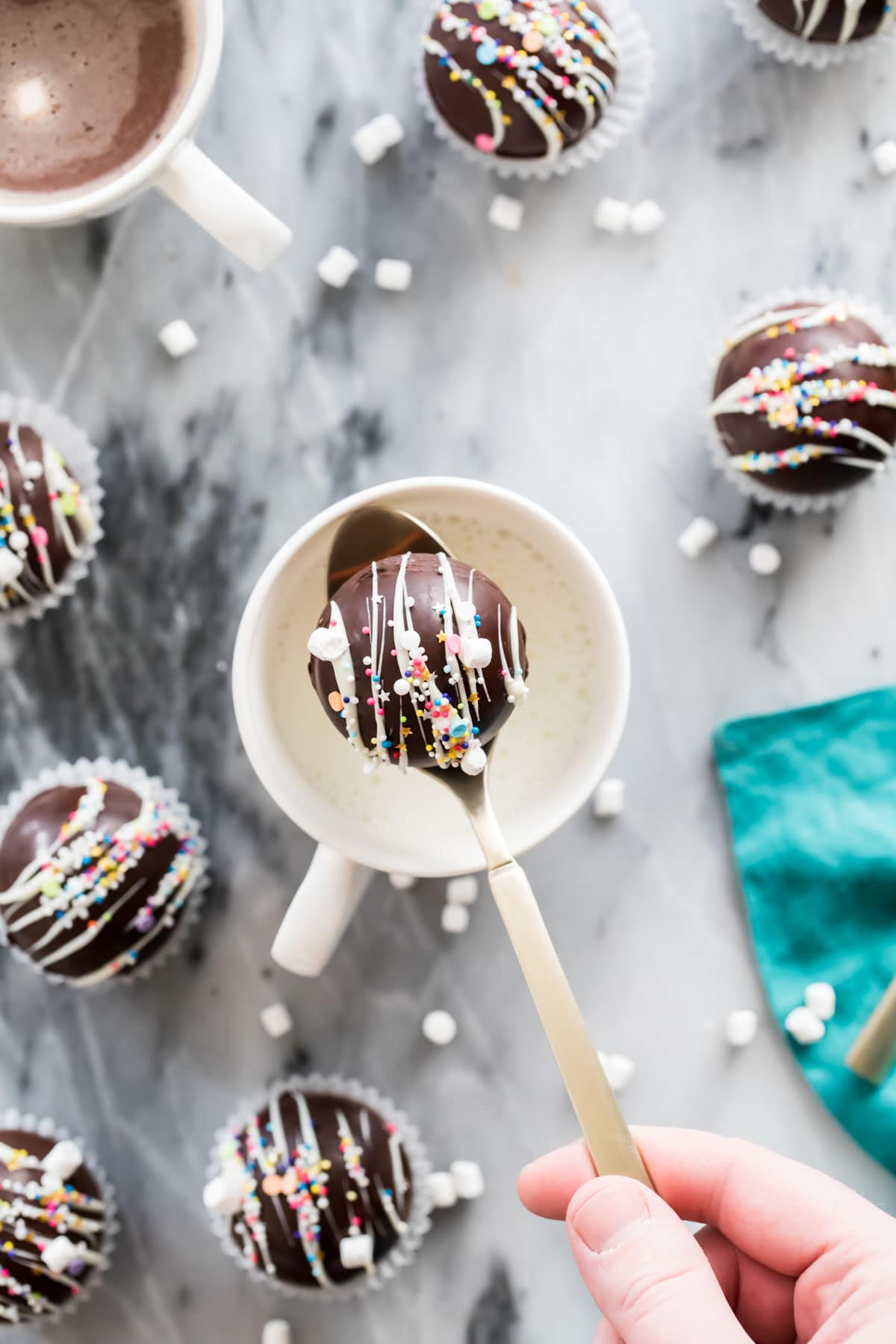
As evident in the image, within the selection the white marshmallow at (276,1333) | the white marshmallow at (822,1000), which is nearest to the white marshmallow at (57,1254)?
the white marshmallow at (276,1333)

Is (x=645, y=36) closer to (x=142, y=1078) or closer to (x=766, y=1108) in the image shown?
(x=766, y=1108)

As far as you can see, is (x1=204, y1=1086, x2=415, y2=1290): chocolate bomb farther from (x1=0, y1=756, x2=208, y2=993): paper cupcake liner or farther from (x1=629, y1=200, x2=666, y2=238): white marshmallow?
(x1=629, y1=200, x2=666, y2=238): white marshmallow

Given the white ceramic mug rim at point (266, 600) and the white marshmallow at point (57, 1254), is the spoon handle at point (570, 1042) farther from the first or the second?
the white marshmallow at point (57, 1254)

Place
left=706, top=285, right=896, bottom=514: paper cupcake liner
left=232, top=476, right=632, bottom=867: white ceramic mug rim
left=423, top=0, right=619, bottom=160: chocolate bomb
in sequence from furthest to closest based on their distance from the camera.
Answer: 1. left=706, top=285, right=896, bottom=514: paper cupcake liner
2. left=423, top=0, right=619, bottom=160: chocolate bomb
3. left=232, top=476, right=632, bottom=867: white ceramic mug rim

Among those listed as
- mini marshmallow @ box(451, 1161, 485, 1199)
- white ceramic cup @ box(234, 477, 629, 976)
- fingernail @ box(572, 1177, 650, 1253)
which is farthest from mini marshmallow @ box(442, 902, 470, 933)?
fingernail @ box(572, 1177, 650, 1253)

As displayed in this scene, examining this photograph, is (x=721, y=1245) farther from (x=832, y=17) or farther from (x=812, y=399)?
(x=832, y=17)

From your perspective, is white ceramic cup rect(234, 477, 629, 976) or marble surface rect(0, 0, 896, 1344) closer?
white ceramic cup rect(234, 477, 629, 976)
